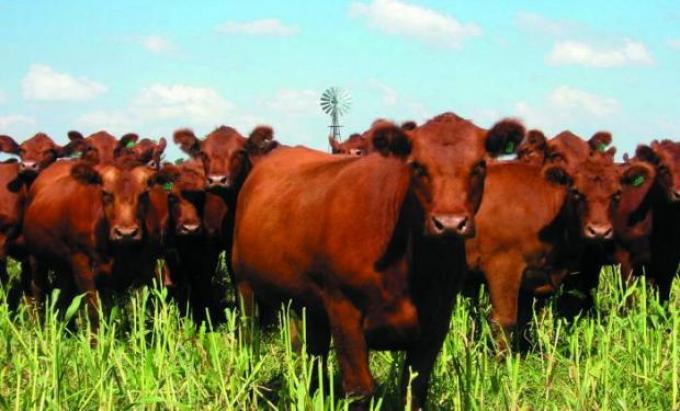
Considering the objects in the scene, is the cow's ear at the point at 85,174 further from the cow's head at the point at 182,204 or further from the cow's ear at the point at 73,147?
the cow's ear at the point at 73,147

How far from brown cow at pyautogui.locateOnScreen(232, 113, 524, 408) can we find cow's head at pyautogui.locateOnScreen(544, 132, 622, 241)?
10.4ft

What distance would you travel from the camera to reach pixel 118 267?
9.07 m

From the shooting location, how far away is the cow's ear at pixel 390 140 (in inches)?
201

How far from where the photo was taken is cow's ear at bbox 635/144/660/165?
10352 mm

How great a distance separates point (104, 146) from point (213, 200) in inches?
111

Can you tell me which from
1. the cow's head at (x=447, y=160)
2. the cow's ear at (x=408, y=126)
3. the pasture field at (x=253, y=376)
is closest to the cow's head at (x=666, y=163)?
the pasture field at (x=253, y=376)

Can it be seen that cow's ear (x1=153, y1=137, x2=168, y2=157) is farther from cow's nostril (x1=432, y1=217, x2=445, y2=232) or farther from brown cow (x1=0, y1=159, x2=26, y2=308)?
cow's nostril (x1=432, y1=217, x2=445, y2=232)

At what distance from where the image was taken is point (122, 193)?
29.1ft

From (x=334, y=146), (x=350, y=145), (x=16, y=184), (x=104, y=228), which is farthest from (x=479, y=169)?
(x=334, y=146)

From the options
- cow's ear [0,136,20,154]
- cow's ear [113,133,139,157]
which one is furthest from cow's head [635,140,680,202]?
cow's ear [0,136,20,154]

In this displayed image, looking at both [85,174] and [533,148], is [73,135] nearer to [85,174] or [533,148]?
[85,174]

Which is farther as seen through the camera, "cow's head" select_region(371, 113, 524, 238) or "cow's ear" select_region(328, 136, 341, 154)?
"cow's ear" select_region(328, 136, 341, 154)

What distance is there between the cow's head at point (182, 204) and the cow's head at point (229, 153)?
32 cm

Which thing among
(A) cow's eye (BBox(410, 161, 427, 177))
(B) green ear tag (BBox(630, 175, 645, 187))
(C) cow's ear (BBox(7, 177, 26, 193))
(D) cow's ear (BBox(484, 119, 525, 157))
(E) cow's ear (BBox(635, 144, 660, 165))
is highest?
(D) cow's ear (BBox(484, 119, 525, 157))
